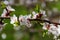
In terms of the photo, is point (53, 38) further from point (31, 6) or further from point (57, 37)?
point (31, 6)

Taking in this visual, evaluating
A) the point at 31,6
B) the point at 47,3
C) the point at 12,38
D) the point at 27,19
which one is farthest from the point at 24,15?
the point at 31,6

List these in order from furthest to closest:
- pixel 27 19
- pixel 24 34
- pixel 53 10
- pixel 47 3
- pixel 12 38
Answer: pixel 53 10 < pixel 47 3 < pixel 24 34 < pixel 12 38 < pixel 27 19

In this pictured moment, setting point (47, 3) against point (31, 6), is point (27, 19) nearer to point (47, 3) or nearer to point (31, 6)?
point (47, 3)

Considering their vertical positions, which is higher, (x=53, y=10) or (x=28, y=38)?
(x=53, y=10)

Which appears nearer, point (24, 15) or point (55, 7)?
point (24, 15)

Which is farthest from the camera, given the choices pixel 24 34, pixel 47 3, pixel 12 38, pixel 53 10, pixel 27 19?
pixel 53 10

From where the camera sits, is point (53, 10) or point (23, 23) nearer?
point (23, 23)

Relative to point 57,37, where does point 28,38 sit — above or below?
below

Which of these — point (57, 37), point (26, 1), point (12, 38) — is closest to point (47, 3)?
point (26, 1)
